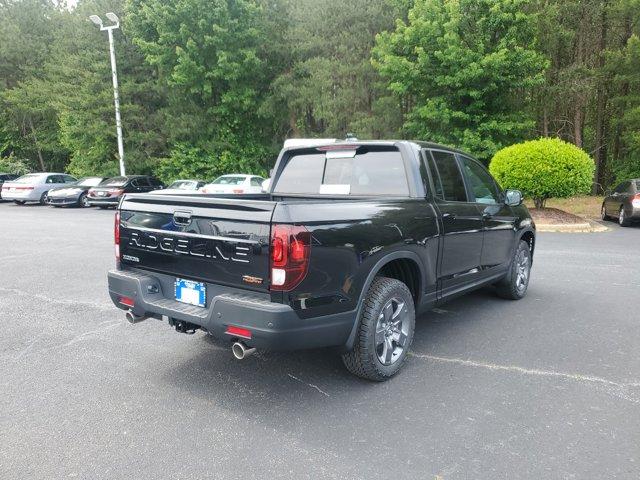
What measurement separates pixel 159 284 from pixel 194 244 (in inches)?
22.9

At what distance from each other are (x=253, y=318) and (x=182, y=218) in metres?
0.98

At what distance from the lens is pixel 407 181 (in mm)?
4234

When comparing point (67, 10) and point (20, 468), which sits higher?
point (67, 10)

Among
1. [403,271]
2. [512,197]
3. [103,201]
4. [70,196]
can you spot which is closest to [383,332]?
[403,271]

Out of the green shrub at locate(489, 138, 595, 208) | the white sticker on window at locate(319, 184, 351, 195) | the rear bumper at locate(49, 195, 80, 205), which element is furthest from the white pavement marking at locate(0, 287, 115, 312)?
the rear bumper at locate(49, 195, 80, 205)

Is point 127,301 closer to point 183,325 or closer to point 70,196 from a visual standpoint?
point 183,325

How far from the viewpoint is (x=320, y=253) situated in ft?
10.3

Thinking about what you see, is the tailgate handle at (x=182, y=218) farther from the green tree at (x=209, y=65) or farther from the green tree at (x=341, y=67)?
the green tree at (x=209, y=65)

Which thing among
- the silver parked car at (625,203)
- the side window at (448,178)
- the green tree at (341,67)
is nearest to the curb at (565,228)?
the silver parked car at (625,203)

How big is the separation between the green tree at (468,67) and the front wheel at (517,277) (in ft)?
47.5

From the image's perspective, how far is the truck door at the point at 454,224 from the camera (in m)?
4.44

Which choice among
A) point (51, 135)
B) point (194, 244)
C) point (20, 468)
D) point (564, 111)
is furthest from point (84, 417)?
point (51, 135)

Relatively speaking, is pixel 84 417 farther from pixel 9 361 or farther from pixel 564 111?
pixel 564 111

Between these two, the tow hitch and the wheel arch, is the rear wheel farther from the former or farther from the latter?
the tow hitch
